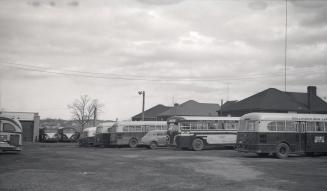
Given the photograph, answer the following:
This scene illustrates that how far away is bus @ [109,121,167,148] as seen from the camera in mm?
37594

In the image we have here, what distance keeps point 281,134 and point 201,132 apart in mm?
8546

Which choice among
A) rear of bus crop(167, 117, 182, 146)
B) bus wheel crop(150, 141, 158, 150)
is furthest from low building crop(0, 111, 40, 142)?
rear of bus crop(167, 117, 182, 146)

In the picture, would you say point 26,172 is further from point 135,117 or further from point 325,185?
point 135,117

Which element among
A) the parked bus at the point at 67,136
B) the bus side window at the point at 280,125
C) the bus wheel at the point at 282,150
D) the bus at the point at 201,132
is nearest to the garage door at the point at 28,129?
the parked bus at the point at 67,136

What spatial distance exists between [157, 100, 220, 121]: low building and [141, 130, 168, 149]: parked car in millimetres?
43684

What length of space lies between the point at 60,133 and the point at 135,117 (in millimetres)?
47153

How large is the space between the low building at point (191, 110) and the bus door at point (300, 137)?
2123 inches

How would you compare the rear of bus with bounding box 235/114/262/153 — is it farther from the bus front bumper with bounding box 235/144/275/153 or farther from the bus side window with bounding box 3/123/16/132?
the bus side window with bounding box 3/123/16/132

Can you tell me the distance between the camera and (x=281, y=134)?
24.4 meters

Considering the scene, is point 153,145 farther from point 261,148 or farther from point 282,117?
point 282,117

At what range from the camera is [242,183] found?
1267cm

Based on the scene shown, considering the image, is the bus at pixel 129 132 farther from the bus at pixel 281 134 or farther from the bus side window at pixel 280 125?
the bus side window at pixel 280 125

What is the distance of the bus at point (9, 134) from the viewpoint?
985 inches

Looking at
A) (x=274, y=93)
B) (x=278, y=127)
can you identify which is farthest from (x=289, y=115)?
(x=274, y=93)
